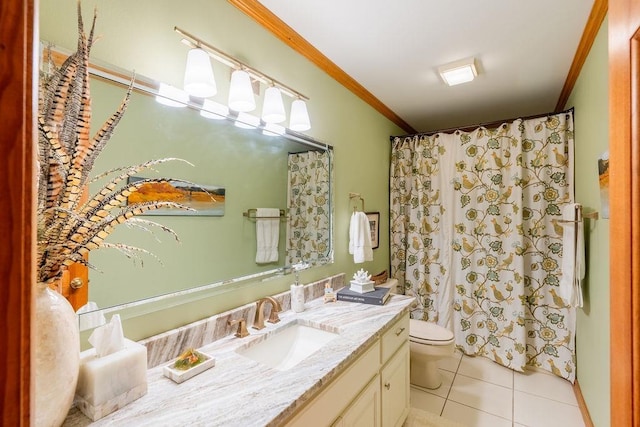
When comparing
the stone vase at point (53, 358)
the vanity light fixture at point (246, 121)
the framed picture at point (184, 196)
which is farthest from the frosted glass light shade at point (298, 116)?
the stone vase at point (53, 358)

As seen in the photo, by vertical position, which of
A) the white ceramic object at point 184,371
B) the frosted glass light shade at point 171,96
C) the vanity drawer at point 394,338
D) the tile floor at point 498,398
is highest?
the frosted glass light shade at point 171,96

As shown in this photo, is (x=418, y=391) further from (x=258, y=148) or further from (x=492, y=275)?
(x=258, y=148)

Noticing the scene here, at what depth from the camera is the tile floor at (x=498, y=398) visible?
1.97 meters

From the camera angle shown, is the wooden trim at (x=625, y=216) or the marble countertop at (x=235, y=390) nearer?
the wooden trim at (x=625, y=216)

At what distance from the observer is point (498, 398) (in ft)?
7.19

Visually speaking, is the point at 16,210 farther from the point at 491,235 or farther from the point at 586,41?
the point at 491,235

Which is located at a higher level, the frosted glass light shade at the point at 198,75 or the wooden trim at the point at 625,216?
the frosted glass light shade at the point at 198,75

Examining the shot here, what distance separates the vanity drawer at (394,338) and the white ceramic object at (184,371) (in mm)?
848

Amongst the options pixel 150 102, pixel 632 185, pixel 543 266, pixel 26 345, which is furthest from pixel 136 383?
pixel 543 266

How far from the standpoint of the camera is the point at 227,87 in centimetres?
141

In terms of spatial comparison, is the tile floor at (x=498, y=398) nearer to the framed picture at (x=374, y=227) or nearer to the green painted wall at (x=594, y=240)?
the green painted wall at (x=594, y=240)

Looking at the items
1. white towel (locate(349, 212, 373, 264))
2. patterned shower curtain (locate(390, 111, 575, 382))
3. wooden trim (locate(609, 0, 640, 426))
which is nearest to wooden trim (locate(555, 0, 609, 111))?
patterned shower curtain (locate(390, 111, 575, 382))

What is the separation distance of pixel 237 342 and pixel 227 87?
1160 mm

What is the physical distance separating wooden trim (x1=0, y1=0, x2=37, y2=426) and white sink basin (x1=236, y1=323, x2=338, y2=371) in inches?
39.9
